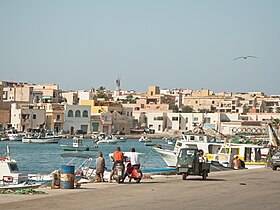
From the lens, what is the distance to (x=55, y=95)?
176 metres

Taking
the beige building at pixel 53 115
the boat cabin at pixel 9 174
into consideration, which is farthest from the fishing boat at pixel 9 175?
the beige building at pixel 53 115

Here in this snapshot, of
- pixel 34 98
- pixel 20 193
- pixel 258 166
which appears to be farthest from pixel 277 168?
pixel 34 98

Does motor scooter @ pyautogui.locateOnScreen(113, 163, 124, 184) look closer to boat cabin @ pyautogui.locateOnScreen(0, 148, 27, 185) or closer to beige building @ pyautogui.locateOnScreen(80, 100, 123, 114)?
boat cabin @ pyautogui.locateOnScreen(0, 148, 27, 185)

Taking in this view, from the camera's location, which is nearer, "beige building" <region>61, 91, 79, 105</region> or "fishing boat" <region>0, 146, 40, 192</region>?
"fishing boat" <region>0, 146, 40, 192</region>

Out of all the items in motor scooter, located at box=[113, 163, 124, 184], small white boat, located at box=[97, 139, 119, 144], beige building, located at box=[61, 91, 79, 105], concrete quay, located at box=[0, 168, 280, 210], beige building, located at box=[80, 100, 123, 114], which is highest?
beige building, located at box=[61, 91, 79, 105]

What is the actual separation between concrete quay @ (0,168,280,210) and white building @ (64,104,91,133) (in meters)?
122

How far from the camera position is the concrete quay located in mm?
18533

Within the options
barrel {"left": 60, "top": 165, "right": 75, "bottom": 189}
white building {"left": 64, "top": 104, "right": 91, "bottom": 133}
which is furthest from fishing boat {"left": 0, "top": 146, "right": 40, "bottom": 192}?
white building {"left": 64, "top": 104, "right": 91, "bottom": 133}

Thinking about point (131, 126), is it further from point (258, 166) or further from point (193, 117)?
point (258, 166)

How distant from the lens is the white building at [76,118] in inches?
5851

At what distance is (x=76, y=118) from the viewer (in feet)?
493

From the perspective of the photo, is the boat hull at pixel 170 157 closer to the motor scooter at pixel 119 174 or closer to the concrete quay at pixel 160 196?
the concrete quay at pixel 160 196

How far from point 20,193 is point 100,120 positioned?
13443cm

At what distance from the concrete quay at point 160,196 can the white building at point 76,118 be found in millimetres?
122072
